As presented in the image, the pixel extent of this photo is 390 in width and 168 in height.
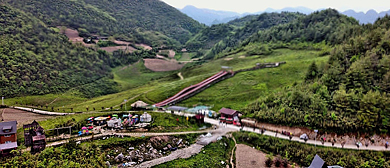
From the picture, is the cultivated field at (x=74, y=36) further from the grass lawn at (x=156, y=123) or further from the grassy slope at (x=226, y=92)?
the grass lawn at (x=156, y=123)

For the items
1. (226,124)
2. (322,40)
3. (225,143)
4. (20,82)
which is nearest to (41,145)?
(225,143)

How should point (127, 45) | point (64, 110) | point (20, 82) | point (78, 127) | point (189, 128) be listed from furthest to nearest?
point (127, 45), point (20, 82), point (64, 110), point (189, 128), point (78, 127)

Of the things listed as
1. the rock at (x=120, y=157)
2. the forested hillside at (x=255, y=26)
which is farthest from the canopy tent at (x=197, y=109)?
the forested hillside at (x=255, y=26)

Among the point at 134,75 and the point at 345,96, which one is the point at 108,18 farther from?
the point at 345,96

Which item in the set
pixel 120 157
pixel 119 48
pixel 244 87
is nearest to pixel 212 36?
pixel 119 48

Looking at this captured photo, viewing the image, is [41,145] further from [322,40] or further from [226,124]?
[322,40]

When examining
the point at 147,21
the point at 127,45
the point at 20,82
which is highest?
the point at 147,21
